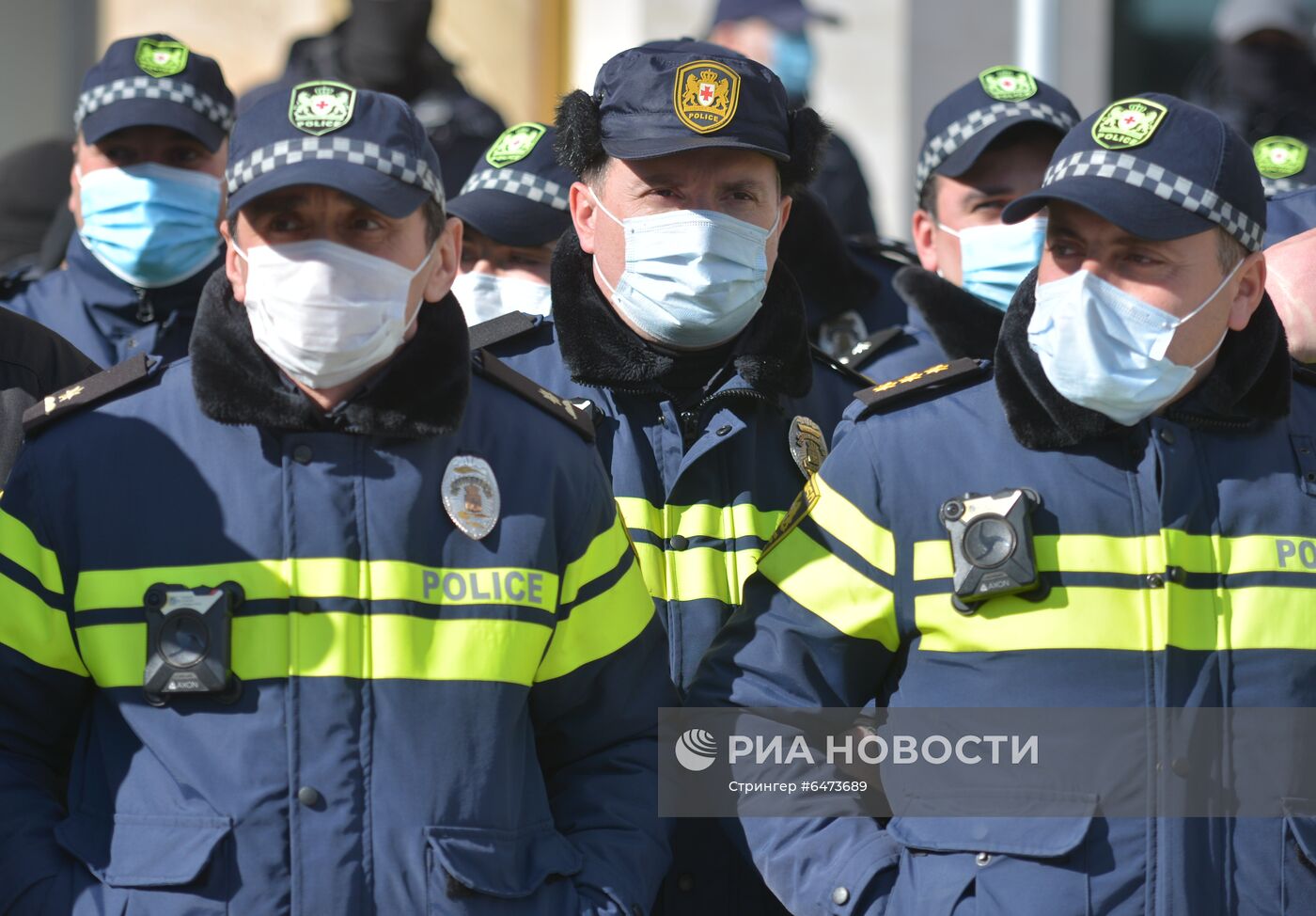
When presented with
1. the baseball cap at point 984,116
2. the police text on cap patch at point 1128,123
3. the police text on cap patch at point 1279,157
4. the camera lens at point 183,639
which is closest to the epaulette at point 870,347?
the baseball cap at point 984,116

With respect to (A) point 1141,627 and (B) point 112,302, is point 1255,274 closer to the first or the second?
(A) point 1141,627

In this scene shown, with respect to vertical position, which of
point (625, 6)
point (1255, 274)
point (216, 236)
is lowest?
point (1255, 274)

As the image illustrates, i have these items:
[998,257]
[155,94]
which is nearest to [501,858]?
[998,257]

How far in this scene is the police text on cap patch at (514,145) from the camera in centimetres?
529

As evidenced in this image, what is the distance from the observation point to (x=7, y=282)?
18.0 ft

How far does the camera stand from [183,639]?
126 inches

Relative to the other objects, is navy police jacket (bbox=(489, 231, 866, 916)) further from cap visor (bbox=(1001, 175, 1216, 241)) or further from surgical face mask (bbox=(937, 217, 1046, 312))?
surgical face mask (bbox=(937, 217, 1046, 312))

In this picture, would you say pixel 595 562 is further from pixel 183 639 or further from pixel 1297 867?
pixel 1297 867

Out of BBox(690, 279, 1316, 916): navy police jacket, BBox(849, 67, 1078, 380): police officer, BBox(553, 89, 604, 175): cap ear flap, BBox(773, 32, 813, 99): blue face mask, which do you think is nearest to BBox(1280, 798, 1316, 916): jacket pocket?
BBox(690, 279, 1316, 916): navy police jacket

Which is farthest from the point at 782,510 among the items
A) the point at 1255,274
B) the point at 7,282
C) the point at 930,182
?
the point at 7,282

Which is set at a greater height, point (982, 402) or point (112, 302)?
point (112, 302)

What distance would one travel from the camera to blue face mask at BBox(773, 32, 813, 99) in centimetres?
737

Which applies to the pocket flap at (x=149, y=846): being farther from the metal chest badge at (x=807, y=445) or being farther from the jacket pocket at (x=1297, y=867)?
the jacket pocket at (x=1297, y=867)

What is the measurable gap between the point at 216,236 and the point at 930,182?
195 cm
